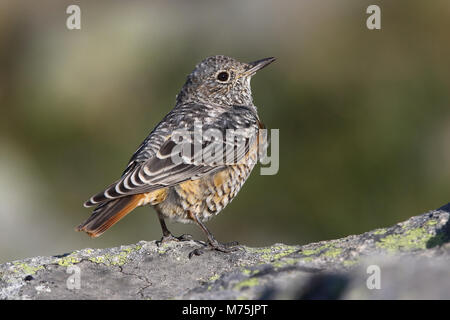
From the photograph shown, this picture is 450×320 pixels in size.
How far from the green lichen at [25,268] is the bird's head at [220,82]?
293 centimetres

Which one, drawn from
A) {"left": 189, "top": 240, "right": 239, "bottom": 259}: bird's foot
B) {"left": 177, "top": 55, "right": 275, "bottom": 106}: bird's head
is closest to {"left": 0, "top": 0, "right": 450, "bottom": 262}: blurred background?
Answer: {"left": 177, "top": 55, "right": 275, "bottom": 106}: bird's head

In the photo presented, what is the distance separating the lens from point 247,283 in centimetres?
376

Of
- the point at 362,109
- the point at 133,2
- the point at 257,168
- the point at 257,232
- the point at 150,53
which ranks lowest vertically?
Result: the point at 257,232

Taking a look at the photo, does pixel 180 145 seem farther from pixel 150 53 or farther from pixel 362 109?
pixel 150 53

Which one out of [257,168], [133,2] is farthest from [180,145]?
[133,2]

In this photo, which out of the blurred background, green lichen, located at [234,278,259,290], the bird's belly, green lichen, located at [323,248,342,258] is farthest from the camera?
the blurred background

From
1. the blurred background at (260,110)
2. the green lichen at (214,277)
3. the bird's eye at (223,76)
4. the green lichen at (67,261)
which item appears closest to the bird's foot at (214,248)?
the green lichen at (214,277)

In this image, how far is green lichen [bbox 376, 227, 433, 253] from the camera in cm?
397

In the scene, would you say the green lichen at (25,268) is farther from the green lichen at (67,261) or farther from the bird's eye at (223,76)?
the bird's eye at (223,76)

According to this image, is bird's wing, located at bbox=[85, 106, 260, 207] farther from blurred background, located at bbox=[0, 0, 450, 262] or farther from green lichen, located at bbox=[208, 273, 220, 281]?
blurred background, located at bbox=[0, 0, 450, 262]

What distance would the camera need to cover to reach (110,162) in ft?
34.2

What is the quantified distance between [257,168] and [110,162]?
2342mm

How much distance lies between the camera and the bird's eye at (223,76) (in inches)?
282

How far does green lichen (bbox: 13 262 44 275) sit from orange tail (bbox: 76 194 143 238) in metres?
0.44
